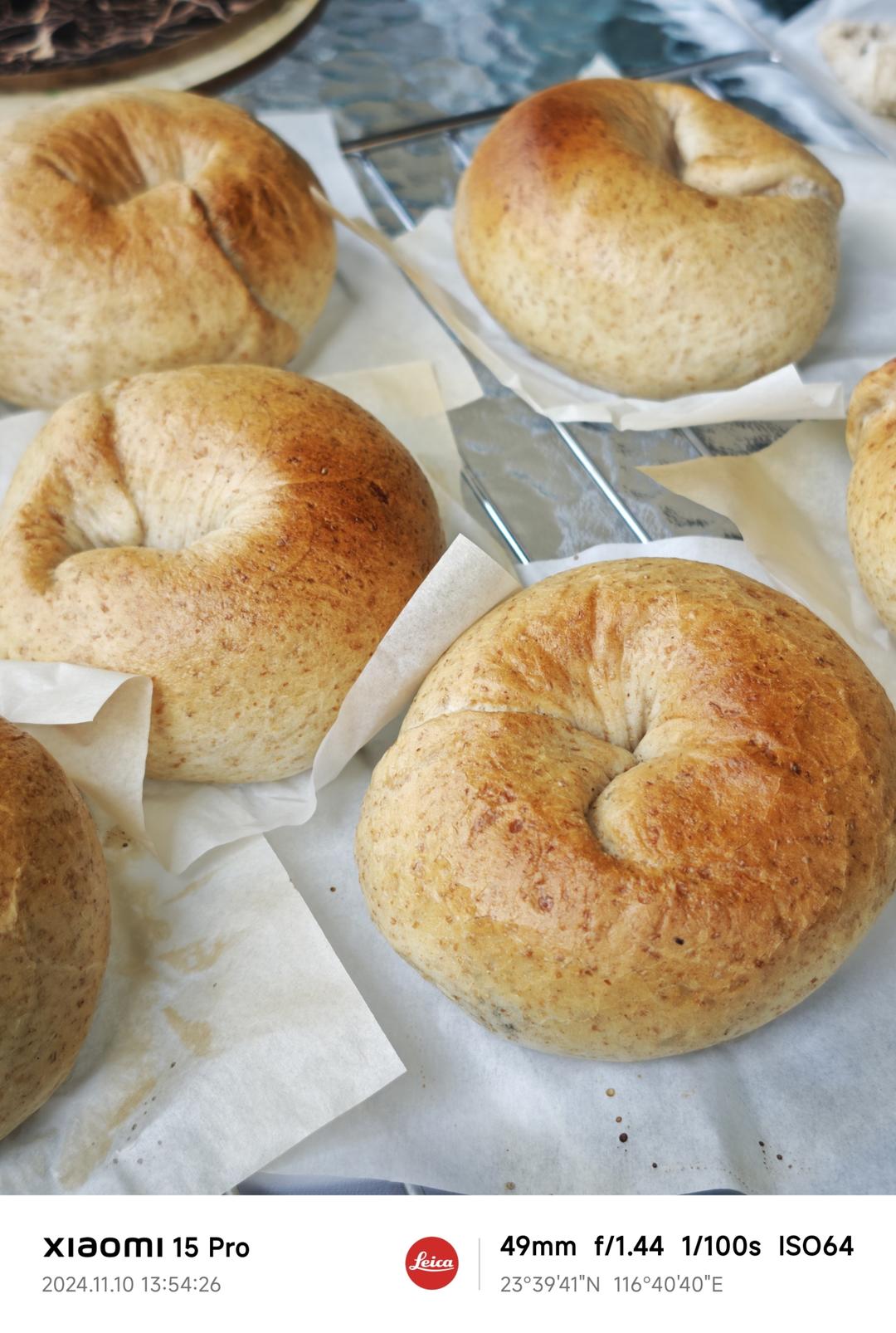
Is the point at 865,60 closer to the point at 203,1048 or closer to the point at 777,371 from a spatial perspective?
the point at 777,371

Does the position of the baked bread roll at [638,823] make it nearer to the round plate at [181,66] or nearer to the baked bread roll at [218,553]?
the baked bread roll at [218,553]

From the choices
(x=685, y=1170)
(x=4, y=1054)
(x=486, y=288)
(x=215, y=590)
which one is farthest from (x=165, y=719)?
(x=486, y=288)

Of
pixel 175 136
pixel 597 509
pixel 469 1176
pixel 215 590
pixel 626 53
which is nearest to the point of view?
pixel 469 1176

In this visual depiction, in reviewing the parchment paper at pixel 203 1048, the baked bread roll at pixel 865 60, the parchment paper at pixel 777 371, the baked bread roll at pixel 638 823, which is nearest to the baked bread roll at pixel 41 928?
the parchment paper at pixel 203 1048

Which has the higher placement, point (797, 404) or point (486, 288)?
point (486, 288)

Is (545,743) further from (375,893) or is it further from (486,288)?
(486,288)

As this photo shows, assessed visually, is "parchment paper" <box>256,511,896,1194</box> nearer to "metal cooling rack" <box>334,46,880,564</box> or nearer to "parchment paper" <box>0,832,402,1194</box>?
"parchment paper" <box>0,832,402,1194</box>

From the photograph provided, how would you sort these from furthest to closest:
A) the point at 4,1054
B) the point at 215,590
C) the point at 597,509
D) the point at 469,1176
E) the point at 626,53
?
the point at 626,53
the point at 597,509
the point at 215,590
the point at 469,1176
the point at 4,1054
